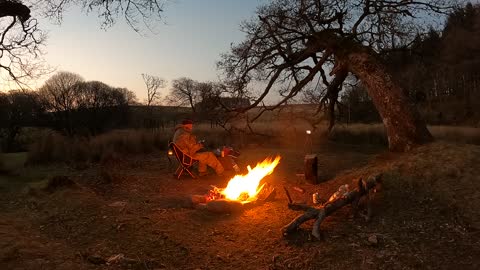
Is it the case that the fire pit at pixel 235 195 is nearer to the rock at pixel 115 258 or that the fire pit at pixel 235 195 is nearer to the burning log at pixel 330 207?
the burning log at pixel 330 207

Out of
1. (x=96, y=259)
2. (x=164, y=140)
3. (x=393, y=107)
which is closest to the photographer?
(x=96, y=259)

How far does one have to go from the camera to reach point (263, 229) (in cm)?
664

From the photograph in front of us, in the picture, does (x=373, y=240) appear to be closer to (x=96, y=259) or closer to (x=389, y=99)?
(x=96, y=259)

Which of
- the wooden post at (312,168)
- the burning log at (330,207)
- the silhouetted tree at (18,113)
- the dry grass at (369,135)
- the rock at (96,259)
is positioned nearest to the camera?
the rock at (96,259)

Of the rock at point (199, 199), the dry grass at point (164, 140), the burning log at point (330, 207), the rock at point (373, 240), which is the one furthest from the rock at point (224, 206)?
the dry grass at point (164, 140)

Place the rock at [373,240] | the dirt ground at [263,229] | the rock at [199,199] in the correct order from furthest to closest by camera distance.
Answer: the rock at [199,199]
the rock at [373,240]
the dirt ground at [263,229]

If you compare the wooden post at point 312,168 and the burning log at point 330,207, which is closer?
the burning log at point 330,207

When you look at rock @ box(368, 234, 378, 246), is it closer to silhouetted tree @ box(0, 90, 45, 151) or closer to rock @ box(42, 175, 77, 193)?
rock @ box(42, 175, 77, 193)

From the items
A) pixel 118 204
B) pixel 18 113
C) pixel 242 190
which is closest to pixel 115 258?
pixel 118 204

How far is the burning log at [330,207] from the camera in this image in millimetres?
6250

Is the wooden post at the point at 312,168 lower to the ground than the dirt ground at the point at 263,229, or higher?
higher

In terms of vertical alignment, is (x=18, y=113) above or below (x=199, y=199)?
above

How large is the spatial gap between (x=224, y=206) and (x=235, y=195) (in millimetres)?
731

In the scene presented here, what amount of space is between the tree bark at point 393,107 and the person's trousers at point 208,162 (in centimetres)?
385
